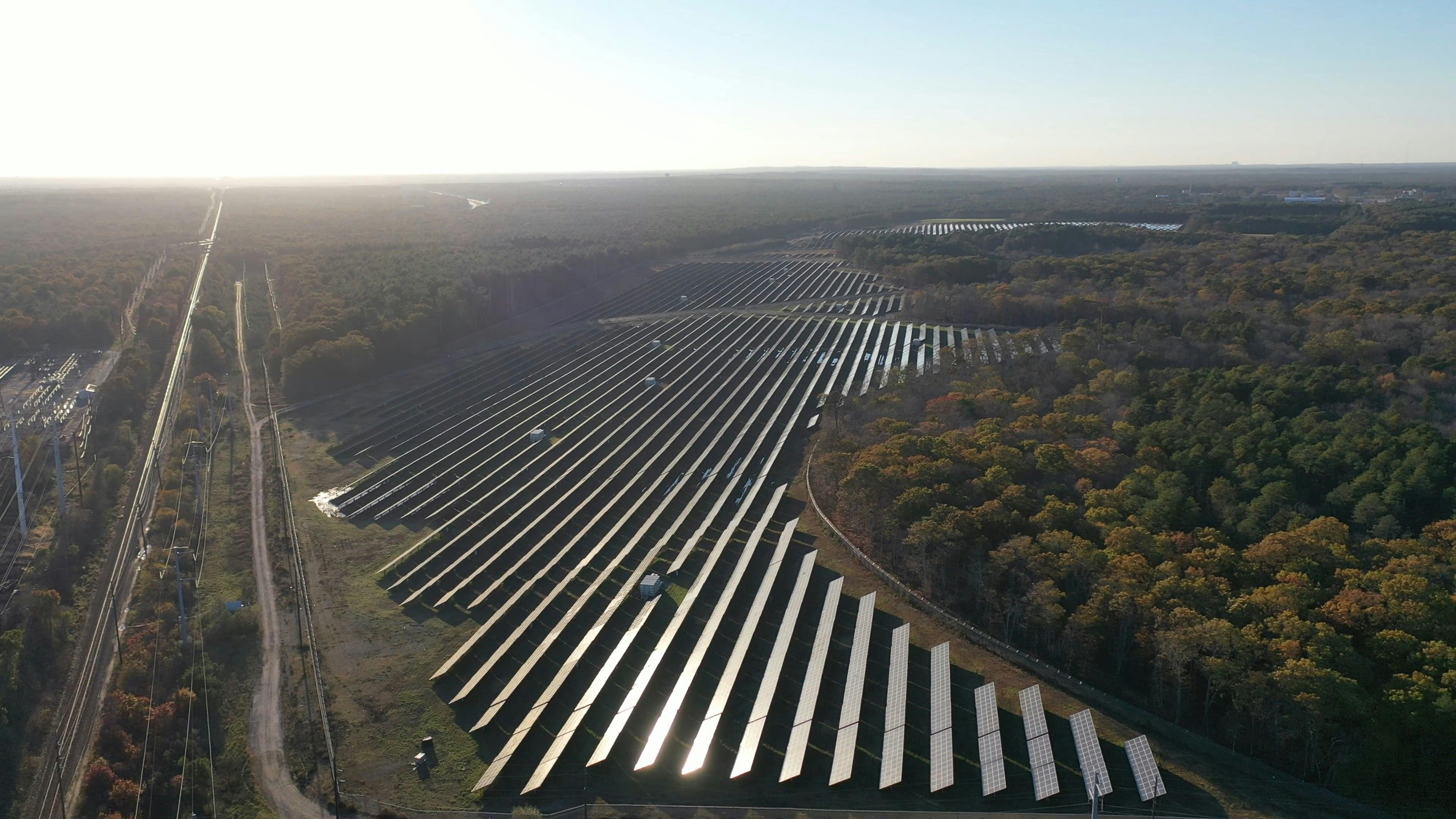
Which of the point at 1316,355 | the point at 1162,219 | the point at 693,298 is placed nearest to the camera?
the point at 1316,355

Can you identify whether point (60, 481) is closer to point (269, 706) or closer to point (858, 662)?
point (269, 706)

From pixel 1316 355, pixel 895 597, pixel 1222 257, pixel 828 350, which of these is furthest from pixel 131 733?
pixel 1222 257

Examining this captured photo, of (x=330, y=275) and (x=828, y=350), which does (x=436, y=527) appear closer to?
(x=828, y=350)

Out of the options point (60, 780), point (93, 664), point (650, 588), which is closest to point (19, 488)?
A: point (93, 664)

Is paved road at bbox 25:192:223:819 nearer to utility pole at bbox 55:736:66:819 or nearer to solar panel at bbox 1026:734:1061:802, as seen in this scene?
utility pole at bbox 55:736:66:819

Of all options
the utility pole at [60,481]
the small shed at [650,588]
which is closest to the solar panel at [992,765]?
the small shed at [650,588]
